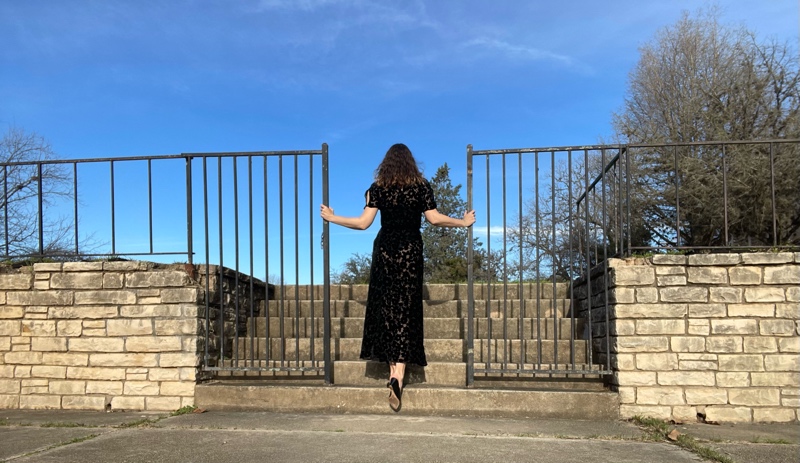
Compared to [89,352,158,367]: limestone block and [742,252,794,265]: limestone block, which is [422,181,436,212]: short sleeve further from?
[89,352,158,367]: limestone block

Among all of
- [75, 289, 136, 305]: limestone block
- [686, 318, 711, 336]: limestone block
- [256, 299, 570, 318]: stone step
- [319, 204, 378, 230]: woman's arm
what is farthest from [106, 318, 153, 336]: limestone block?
[686, 318, 711, 336]: limestone block

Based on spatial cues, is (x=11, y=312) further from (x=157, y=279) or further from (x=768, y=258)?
(x=768, y=258)

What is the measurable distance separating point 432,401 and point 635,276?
6.06 feet

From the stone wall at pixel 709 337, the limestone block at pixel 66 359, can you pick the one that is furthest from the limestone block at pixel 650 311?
the limestone block at pixel 66 359

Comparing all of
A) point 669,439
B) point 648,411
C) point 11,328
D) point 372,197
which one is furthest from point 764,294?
point 11,328

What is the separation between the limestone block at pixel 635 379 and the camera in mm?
4164

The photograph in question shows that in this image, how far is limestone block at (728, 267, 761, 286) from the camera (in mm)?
4191

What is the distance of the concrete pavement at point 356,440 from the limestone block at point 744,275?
1049 mm

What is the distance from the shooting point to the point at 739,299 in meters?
4.18

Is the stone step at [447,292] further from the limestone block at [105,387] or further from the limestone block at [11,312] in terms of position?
the limestone block at [11,312]

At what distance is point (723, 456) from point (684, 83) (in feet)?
62.6

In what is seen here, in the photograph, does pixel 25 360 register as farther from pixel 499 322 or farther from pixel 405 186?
pixel 499 322

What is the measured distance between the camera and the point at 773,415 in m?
4.08

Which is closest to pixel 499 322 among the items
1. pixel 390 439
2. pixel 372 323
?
pixel 372 323
